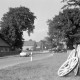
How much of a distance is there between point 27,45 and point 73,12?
10917 cm

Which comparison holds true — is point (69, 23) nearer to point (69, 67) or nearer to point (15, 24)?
point (15, 24)

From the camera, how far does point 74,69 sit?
12711 millimetres

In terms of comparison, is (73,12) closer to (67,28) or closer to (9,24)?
(67,28)

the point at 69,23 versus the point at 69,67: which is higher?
the point at 69,23

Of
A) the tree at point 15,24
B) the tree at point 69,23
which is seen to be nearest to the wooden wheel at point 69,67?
the tree at point 69,23

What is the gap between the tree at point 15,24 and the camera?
70.5 meters

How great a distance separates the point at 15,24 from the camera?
71.7 metres

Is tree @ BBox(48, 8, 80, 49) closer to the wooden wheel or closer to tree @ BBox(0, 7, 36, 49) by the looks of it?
tree @ BBox(0, 7, 36, 49)

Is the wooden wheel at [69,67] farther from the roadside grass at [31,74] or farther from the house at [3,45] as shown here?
the house at [3,45]

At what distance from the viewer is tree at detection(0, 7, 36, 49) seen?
7050 cm

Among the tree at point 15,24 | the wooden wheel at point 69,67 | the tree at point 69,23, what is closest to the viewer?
the wooden wheel at point 69,67

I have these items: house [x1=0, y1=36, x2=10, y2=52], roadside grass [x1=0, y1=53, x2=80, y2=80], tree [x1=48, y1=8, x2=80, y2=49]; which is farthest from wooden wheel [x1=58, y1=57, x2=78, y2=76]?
house [x1=0, y1=36, x2=10, y2=52]

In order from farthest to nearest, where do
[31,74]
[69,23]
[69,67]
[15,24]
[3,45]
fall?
[15,24] < [3,45] < [69,23] < [31,74] < [69,67]

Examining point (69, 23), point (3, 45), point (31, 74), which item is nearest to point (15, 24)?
point (3, 45)
